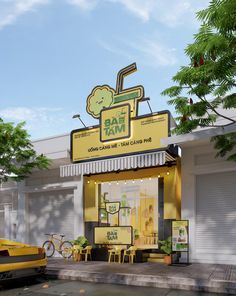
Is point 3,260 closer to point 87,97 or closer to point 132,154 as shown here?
point 132,154

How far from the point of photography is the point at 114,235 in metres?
14.0

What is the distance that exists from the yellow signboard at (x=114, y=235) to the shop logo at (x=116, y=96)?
4.09 metres

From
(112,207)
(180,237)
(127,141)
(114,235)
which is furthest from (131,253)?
(127,141)

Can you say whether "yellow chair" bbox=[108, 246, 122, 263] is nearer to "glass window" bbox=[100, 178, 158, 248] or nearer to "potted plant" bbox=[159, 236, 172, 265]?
"potted plant" bbox=[159, 236, 172, 265]

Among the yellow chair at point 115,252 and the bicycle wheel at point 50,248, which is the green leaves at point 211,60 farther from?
the bicycle wheel at point 50,248

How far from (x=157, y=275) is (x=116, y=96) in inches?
276

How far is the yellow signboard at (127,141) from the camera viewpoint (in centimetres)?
1285

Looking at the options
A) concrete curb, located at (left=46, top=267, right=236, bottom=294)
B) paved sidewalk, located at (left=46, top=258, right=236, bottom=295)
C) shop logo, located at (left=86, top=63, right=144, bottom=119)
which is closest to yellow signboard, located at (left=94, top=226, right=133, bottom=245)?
paved sidewalk, located at (left=46, top=258, right=236, bottom=295)

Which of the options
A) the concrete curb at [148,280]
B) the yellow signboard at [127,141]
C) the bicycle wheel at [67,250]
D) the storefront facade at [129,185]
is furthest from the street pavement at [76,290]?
the yellow signboard at [127,141]

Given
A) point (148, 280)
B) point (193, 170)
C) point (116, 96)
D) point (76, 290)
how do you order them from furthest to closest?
point (116, 96), point (193, 170), point (148, 280), point (76, 290)

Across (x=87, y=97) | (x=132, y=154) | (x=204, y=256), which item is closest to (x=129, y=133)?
(x=132, y=154)

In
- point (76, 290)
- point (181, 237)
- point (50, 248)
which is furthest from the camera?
point (50, 248)

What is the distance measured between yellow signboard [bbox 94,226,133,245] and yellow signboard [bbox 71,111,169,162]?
2.64 m

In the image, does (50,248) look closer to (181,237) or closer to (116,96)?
(181,237)
